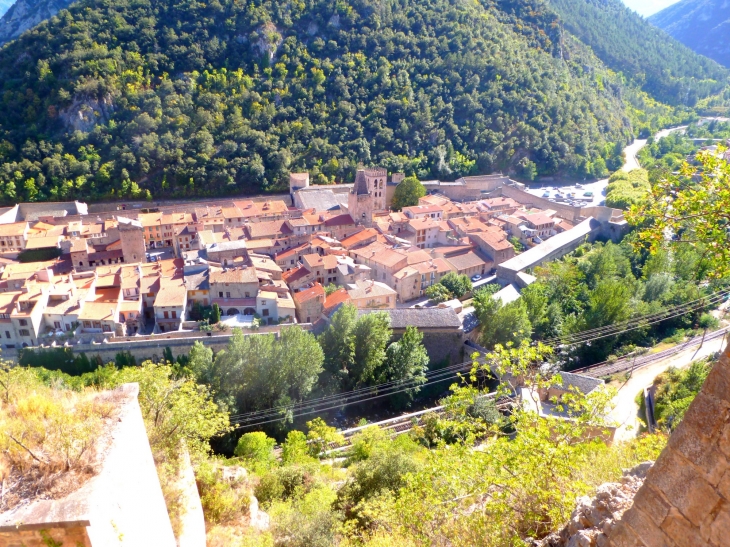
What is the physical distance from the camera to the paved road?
1664 cm

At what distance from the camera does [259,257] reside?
31.6 m

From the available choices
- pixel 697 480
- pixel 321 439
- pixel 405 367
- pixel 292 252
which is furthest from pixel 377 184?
pixel 697 480

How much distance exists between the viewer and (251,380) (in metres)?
20.0

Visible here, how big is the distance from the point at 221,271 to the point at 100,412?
23692 mm

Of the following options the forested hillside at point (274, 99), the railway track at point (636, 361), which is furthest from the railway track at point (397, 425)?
the forested hillside at point (274, 99)

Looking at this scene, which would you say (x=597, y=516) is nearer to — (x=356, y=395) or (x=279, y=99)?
(x=356, y=395)

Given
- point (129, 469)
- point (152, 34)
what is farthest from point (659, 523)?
point (152, 34)

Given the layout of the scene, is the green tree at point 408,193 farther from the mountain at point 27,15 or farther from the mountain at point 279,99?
the mountain at point 27,15

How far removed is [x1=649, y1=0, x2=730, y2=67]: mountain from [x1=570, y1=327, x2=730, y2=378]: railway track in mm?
128115

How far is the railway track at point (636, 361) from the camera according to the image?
2008cm

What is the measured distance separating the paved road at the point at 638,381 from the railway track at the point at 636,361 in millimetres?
255

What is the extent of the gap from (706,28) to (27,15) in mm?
159691

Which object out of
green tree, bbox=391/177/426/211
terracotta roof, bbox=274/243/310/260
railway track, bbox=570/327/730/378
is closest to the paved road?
railway track, bbox=570/327/730/378

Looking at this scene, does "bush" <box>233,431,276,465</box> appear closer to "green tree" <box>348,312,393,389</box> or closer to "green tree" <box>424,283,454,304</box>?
"green tree" <box>348,312,393,389</box>
